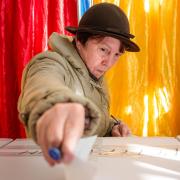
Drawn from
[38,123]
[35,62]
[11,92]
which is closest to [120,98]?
[11,92]

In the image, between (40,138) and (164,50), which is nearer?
(40,138)

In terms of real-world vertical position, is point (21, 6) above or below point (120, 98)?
above

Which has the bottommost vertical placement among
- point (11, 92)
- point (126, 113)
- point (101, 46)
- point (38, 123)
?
point (126, 113)

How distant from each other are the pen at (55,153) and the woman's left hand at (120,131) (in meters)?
0.98

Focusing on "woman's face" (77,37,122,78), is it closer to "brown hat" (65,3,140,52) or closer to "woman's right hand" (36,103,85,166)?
"brown hat" (65,3,140,52)

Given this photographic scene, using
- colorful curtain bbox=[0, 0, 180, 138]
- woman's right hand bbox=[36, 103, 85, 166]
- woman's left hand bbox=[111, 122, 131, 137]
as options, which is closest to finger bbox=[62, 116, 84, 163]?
woman's right hand bbox=[36, 103, 85, 166]

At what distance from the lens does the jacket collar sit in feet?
4.12

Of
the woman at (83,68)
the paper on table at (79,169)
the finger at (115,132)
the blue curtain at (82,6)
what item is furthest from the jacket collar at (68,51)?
the paper on table at (79,169)

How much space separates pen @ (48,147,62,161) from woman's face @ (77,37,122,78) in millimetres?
876

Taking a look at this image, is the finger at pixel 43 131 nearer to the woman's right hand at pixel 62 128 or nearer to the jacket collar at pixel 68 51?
the woman's right hand at pixel 62 128

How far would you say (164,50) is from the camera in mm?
1951

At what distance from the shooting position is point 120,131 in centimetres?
143

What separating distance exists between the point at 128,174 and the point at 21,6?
141 cm

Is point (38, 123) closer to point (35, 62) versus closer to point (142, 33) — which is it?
point (35, 62)
